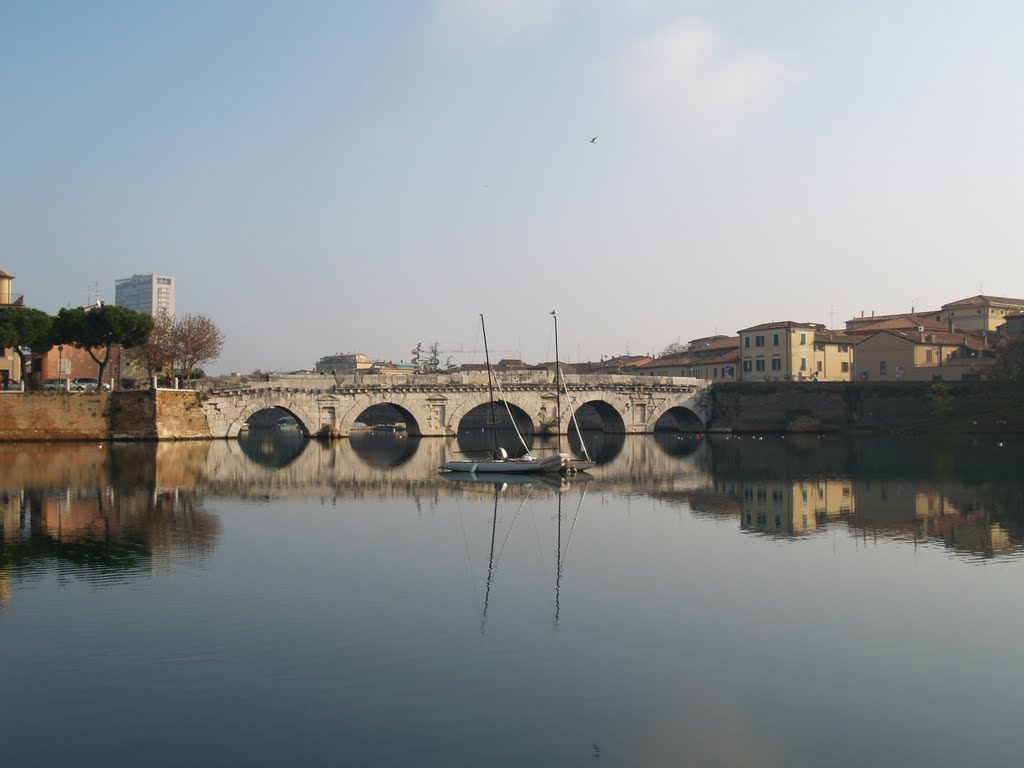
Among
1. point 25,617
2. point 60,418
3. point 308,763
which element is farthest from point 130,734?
point 60,418

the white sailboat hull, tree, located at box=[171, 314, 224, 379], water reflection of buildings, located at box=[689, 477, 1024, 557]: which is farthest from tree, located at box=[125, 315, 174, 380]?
water reflection of buildings, located at box=[689, 477, 1024, 557]

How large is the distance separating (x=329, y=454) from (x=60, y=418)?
16.3 metres

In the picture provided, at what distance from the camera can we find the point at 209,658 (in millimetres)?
14797

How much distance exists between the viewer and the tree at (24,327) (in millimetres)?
56562

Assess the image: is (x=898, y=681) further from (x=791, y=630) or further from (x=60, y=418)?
(x=60, y=418)

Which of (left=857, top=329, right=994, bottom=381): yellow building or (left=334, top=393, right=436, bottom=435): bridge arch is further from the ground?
(left=857, top=329, right=994, bottom=381): yellow building

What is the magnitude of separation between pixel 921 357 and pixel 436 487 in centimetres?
5757

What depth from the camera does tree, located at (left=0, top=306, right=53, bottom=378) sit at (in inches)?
2227

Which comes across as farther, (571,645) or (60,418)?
(60,418)

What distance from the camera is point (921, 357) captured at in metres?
82.4

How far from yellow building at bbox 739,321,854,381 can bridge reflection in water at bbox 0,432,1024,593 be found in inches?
860

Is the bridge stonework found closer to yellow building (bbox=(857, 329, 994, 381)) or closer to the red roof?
yellow building (bbox=(857, 329, 994, 381))

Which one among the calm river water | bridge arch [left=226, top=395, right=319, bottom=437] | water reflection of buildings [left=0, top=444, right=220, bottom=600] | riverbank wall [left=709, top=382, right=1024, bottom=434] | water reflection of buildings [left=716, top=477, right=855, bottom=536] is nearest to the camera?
the calm river water

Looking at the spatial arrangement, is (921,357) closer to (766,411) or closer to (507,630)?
(766,411)
